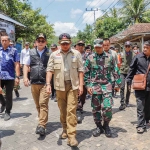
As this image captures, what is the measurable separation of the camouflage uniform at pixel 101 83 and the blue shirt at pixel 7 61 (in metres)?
2.15

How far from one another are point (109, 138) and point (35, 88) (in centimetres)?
180

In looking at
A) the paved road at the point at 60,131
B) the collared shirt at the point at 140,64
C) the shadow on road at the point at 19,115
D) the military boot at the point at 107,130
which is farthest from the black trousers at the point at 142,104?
the shadow on road at the point at 19,115

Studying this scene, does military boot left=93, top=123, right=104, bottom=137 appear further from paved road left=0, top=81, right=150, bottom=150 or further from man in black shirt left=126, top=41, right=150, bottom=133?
man in black shirt left=126, top=41, right=150, bottom=133

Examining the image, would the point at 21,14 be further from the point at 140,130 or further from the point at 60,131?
the point at 140,130

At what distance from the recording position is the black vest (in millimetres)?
4562

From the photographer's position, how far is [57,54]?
4.02 metres

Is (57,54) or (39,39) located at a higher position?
(39,39)

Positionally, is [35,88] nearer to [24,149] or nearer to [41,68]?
[41,68]

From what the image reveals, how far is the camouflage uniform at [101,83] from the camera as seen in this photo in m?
4.32

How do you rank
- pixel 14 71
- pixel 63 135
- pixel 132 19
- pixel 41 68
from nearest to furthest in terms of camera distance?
pixel 63 135, pixel 41 68, pixel 14 71, pixel 132 19

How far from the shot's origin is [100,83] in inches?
172

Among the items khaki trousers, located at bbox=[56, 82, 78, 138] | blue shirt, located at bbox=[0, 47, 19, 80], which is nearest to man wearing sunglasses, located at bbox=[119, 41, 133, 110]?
khaki trousers, located at bbox=[56, 82, 78, 138]

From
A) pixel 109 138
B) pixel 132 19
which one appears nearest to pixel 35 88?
pixel 109 138

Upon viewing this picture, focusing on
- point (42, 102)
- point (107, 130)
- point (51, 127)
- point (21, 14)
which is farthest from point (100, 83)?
point (21, 14)
